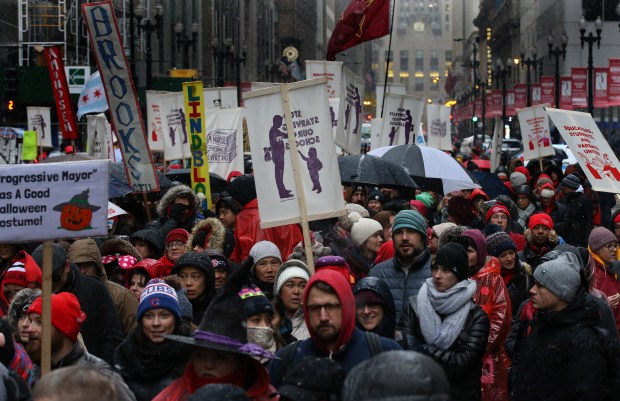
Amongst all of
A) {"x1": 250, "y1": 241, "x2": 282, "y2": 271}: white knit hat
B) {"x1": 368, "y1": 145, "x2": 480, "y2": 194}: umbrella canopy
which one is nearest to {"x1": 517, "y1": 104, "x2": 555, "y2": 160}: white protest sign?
{"x1": 368, "y1": 145, "x2": 480, "y2": 194}: umbrella canopy

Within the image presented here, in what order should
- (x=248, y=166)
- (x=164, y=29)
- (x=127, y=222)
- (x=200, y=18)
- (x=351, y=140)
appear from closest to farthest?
(x=127, y=222) < (x=351, y=140) < (x=248, y=166) < (x=164, y=29) < (x=200, y=18)

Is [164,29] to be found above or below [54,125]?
above

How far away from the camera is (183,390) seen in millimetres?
4449

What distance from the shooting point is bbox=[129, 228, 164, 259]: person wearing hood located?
9.78m

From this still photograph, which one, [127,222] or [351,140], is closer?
[127,222]

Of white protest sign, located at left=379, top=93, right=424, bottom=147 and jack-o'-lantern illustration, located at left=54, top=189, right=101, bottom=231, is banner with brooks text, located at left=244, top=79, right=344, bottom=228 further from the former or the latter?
white protest sign, located at left=379, top=93, right=424, bottom=147

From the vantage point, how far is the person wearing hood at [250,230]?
10.0 m

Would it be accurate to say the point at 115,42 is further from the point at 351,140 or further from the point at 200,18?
the point at 200,18

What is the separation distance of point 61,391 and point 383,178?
8.86m

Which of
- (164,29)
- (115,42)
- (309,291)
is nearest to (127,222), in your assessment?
(115,42)

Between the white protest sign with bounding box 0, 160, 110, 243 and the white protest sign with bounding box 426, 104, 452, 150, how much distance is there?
2217 cm

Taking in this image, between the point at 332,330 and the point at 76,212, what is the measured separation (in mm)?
1514

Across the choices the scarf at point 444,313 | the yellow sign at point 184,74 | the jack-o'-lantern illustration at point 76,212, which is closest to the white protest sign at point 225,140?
the scarf at point 444,313

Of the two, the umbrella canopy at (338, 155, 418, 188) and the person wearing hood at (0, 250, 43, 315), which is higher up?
the umbrella canopy at (338, 155, 418, 188)
